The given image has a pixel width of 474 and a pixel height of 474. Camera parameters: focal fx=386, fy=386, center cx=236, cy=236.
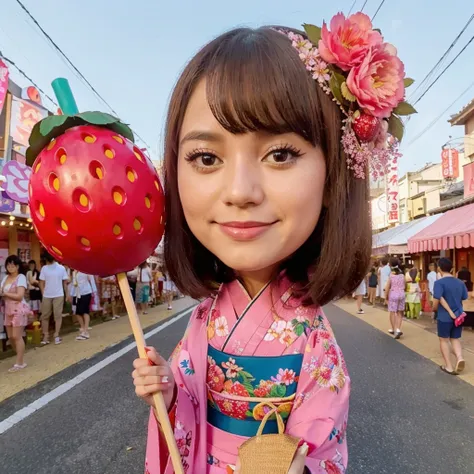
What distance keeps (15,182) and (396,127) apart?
624cm

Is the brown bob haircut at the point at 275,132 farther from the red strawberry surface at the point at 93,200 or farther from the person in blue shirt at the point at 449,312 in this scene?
the person in blue shirt at the point at 449,312

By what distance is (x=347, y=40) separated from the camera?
4.18ft

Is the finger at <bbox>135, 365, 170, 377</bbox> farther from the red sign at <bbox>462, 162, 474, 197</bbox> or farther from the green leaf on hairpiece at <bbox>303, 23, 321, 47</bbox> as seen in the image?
the red sign at <bbox>462, 162, 474, 197</bbox>

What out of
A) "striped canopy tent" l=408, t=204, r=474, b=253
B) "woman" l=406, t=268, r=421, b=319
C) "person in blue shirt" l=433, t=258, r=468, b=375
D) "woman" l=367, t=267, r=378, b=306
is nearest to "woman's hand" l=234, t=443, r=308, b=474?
"person in blue shirt" l=433, t=258, r=468, b=375

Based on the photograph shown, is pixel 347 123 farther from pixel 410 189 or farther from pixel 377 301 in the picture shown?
pixel 410 189

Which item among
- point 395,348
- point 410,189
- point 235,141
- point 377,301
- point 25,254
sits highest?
point 410,189

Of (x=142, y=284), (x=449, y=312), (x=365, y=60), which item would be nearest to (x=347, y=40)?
(x=365, y=60)

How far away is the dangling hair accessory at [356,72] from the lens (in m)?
1.24

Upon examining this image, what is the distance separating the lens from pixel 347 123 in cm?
128

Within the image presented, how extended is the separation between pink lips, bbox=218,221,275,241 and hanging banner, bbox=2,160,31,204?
5.81 m

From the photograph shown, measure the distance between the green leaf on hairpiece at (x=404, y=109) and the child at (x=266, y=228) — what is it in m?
0.11

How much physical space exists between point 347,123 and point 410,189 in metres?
24.4

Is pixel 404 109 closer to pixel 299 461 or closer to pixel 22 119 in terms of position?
pixel 299 461

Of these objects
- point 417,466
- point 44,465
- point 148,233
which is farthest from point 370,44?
point 44,465
